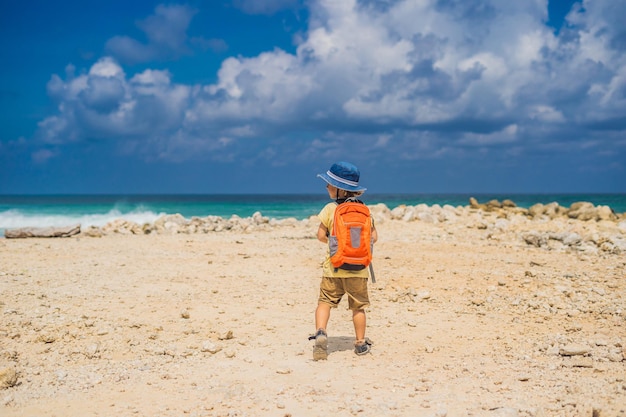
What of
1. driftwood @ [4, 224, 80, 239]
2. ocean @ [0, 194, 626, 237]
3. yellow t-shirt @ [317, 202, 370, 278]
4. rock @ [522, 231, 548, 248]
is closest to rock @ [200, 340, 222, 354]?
yellow t-shirt @ [317, 202, 370, 278]

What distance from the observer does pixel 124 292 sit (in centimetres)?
759

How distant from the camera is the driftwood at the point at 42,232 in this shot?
48.3 ft

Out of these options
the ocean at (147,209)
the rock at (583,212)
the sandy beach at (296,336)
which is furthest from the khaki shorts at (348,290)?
the rock at (583,212)

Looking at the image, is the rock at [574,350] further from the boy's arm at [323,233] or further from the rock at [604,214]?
the rock at [604,214]

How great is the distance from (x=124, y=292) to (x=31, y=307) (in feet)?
4.29

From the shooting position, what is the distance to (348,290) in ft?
17.0

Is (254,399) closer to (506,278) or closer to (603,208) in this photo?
(506,278)

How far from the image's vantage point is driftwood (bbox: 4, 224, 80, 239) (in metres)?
14.7

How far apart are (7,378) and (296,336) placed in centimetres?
271

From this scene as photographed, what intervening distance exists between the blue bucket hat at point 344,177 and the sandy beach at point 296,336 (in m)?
1.61

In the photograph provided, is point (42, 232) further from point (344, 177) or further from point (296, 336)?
point (344, 177)

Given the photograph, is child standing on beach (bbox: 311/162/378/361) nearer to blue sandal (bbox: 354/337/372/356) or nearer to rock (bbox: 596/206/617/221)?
blue sandal (bbox: 354/337/372/356)

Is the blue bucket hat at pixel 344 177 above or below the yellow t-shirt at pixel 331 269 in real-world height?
above

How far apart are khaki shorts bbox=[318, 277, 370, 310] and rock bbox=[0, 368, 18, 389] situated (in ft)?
8.98
